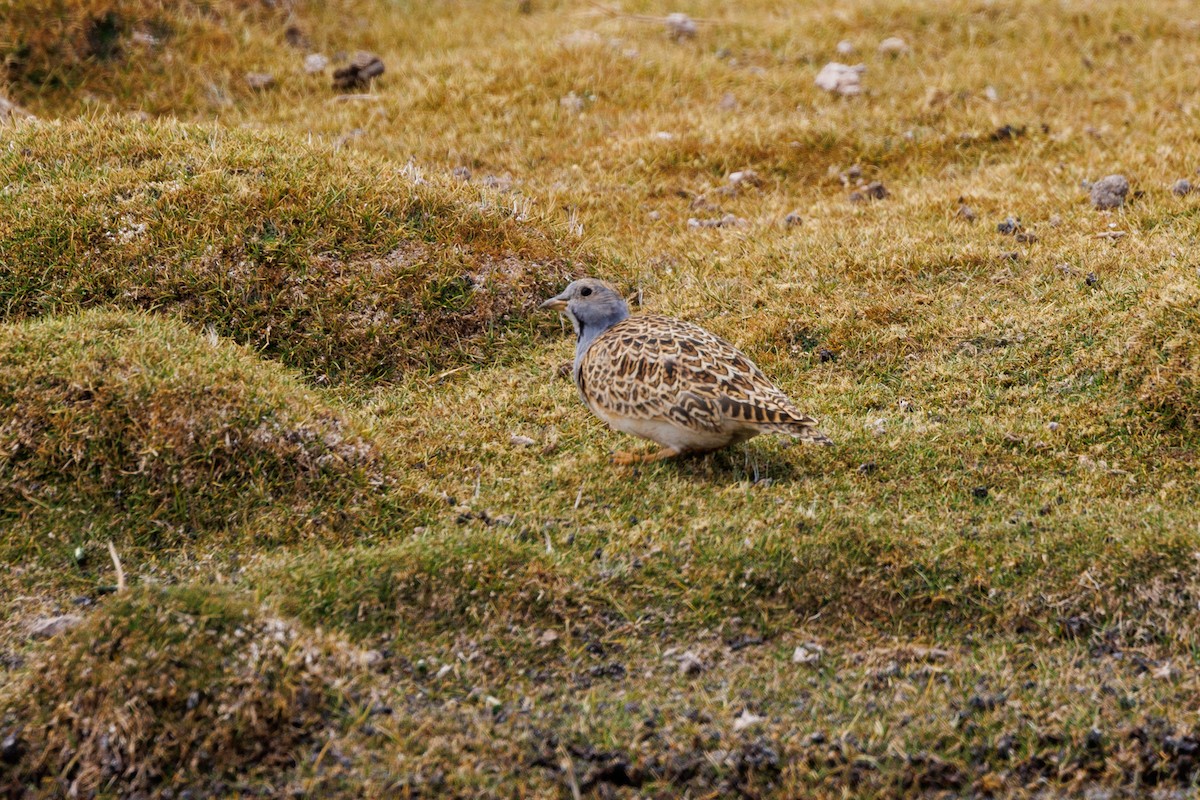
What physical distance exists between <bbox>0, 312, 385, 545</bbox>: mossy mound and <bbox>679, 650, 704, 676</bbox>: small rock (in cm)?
193

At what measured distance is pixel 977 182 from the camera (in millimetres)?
9820

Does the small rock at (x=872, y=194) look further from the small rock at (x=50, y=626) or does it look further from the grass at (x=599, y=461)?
the small rock at (x=50, y=626)

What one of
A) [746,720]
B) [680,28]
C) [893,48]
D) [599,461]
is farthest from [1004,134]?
[746,720]

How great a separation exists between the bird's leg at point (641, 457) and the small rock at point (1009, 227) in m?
3.63

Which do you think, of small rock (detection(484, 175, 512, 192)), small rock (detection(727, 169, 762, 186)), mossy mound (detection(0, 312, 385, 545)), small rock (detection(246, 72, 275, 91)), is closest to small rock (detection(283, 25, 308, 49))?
small rock (detection(246, 72, 275, 91))

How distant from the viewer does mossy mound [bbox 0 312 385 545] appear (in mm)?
6133

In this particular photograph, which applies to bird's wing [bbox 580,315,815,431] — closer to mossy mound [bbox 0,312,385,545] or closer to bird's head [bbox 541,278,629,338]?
bird's head [bbox 541,278,629,338]

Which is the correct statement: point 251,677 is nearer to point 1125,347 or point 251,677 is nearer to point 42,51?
point 1125,347

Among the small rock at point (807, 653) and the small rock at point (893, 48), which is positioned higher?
the small rock at point (893, 48)

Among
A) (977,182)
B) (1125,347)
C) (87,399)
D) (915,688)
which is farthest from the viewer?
(977,182)

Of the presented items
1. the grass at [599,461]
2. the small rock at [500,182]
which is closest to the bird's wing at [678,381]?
the grass at [599,461]

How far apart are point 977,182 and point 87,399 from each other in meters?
6.80

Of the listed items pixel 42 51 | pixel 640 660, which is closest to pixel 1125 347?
pixel 640 660

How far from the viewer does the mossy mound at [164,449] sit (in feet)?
20.1
